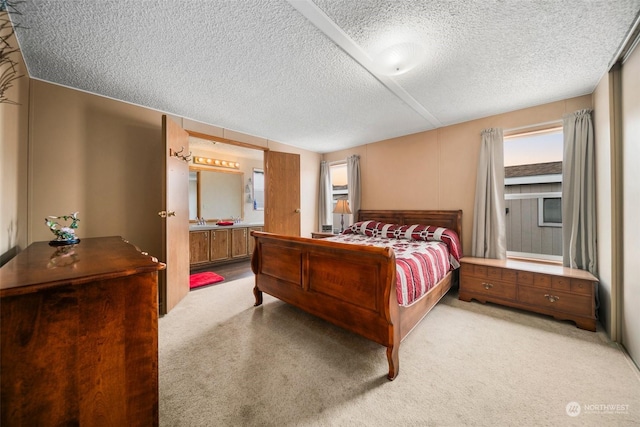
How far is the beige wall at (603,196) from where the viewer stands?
206 centimetres

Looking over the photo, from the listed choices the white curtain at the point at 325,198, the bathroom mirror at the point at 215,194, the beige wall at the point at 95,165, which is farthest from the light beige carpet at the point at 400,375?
the bathroom mirror at the point at 215,194

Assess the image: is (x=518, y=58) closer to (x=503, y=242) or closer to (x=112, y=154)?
(x=503, y=242)

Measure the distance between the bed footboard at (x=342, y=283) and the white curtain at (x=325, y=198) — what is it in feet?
8.66

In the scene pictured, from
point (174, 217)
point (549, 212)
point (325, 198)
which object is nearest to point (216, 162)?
point (325, 198)

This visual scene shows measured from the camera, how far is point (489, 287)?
2.72m

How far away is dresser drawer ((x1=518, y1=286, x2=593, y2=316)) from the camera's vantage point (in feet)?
7.22

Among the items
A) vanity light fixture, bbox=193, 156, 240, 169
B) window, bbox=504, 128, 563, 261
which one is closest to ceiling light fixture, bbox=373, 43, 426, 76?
window, bbox=504, 128, 563, 261

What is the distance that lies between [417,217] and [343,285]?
2422 mm

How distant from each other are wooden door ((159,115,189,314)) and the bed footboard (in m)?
1.13

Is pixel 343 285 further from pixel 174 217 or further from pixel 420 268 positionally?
pixel 174 217

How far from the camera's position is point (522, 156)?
3.26 meters

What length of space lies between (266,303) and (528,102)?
406 centimetres

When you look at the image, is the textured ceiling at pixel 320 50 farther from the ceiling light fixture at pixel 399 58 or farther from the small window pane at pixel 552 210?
the small window pane at pixel 552 210

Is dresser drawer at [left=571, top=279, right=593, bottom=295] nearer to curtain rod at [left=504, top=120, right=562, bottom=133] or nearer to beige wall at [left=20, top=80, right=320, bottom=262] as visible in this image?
curtain rod at [left=504, top=120, right=562, bottom=133]
